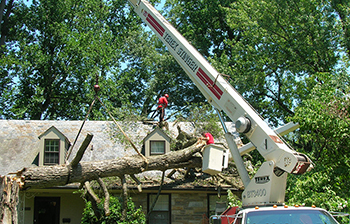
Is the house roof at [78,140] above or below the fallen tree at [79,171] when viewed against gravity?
above

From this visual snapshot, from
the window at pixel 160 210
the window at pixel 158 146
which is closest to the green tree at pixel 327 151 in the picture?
the window at pixel 160 210

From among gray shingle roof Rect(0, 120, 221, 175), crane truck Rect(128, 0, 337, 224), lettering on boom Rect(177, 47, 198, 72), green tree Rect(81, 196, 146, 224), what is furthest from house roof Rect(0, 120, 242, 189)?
crane truck Rect(128, 0, 337, 224)

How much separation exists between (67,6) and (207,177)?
18.5 metres

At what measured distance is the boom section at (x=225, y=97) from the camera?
7504mm

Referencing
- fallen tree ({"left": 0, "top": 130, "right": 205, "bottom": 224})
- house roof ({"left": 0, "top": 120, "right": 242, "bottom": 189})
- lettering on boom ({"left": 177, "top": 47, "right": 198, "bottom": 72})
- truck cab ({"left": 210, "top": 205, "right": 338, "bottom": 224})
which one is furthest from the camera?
house roof ({"left": 0, "top": 120, "right": 242, "bottom": 189})

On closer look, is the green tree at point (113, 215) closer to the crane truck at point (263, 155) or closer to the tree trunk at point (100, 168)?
the tree trunk at point (100, 168)

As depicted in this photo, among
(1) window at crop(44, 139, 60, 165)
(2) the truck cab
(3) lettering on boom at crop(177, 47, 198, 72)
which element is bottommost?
(2) the truck cab

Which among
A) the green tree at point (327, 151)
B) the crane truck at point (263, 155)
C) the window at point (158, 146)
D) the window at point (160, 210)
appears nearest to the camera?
the crane truck at point (263, 155)

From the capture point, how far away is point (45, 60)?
26.2 m

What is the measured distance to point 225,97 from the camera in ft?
30.8

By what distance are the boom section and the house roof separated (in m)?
5.67

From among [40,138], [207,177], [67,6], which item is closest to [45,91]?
[67,6]

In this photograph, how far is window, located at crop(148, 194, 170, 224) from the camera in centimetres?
1559

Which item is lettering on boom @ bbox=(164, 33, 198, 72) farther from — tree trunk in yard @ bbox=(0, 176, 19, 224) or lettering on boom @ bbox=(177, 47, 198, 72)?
tree trunk in yard @ bbox=(0, 176, 19, 224)
